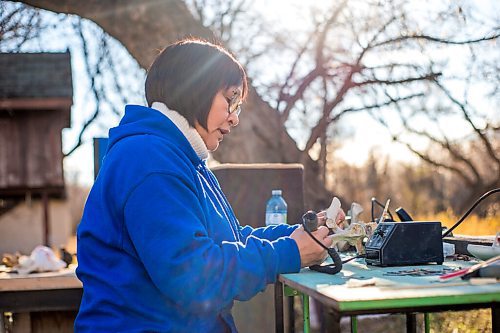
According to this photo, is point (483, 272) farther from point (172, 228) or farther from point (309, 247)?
point (172, 228)

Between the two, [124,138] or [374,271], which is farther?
[374,271]

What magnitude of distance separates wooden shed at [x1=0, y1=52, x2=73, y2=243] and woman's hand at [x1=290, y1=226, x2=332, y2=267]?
1528 centimetres

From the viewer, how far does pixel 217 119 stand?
2180 millimetres

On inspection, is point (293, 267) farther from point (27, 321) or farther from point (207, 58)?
point (27, 321)

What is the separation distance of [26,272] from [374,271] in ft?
9.36

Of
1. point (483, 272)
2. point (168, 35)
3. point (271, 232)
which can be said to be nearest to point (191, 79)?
point (271, 232)

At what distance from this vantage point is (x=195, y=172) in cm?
206

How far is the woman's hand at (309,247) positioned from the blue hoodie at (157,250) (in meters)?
0.05

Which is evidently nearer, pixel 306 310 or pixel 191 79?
pixel 191 79

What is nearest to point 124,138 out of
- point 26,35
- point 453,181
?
point 26,35

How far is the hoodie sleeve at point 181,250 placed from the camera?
1751 mm

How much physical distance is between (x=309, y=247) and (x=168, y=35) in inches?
195

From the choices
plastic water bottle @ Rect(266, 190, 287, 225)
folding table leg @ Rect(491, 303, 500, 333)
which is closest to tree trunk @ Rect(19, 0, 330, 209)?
plastic water bottle @ Rect(266, 190, 287, 225)

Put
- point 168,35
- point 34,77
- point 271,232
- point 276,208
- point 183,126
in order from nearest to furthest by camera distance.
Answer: point 183,126, point 271,232, point 276,208, point 168,35, point 34,77
